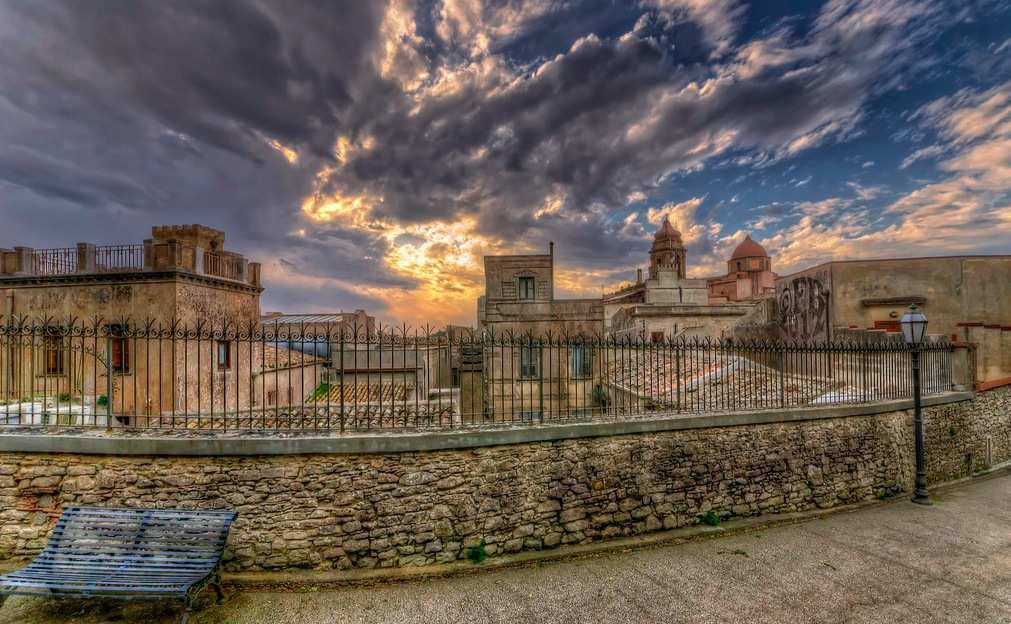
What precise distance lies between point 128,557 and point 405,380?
3.35 m

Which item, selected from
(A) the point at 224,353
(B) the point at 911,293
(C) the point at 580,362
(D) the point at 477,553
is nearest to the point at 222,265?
(A) the point at 224,353

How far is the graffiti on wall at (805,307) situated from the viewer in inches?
583

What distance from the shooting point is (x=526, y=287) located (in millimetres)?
21266

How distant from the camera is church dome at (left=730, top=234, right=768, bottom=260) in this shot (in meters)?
55.8

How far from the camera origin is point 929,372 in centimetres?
994

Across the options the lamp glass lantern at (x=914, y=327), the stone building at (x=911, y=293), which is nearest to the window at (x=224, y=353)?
the lamp glass lantern at (x=914, y=327)

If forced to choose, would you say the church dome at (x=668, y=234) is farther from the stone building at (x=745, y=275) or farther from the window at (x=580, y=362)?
the window at (x=580, y=362)

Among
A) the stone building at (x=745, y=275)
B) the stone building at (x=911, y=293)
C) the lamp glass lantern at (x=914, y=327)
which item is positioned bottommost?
the lamp glass lantern at (x=914, y=327)

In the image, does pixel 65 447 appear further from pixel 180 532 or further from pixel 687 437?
pixel 687 437

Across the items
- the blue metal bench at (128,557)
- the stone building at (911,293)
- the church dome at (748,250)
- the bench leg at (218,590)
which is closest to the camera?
the blue metal bench at (128,557)

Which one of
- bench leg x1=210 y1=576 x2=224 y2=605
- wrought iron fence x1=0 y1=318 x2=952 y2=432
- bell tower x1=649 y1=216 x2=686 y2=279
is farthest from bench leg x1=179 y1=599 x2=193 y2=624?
bell tower x1=649 y1=216 x2=686 y2=279

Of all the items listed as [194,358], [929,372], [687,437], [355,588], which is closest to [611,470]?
[687,437]

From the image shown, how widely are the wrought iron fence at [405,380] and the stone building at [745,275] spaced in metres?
40.2

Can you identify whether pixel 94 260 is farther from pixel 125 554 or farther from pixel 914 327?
pixel 914 327
